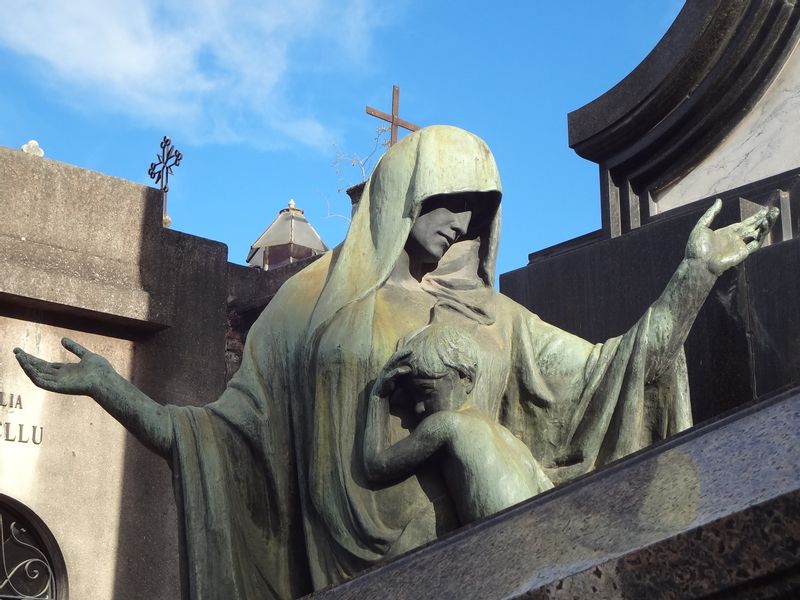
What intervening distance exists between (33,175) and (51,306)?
3.12ft

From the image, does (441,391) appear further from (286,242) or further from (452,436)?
(286,242)

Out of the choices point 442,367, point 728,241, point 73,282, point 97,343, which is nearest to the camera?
point 442,367

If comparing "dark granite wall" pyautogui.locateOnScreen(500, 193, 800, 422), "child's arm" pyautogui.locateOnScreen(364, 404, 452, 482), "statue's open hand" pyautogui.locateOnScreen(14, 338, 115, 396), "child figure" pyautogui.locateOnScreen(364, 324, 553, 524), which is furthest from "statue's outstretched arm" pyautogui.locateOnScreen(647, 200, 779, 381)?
"statue's open hand" pyautogui.locateOnScreen(14, 338, 115, 396)

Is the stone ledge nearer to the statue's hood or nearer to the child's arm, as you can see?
the statue's hood

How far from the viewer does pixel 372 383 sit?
15.2 ft

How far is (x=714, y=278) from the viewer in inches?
176

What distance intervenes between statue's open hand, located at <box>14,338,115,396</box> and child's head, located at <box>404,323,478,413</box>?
1.02m

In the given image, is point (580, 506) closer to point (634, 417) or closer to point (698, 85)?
point (634, 417)

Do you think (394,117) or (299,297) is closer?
(299,297)

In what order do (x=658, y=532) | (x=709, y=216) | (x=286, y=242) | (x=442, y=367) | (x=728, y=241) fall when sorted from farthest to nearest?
(x=286, y=242) → (x=709, y=216) → (x=728, y=241) → (x=442, y=367) → (x=658, y=532)

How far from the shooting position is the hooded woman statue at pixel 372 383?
4504 mm

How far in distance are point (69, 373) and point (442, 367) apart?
3.99 feet

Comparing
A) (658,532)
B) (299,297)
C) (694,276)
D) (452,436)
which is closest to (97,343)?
(299,297)

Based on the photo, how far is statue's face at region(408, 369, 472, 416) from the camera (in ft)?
14.4
